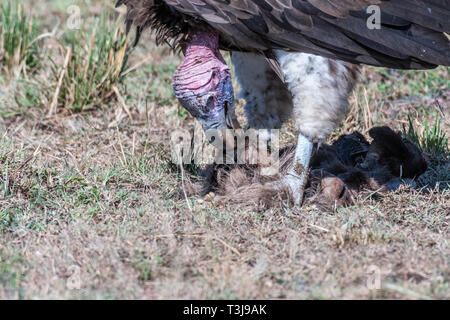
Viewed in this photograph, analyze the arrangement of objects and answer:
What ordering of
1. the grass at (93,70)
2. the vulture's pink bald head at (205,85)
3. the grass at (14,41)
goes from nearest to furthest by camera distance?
the vulture's pink bald head at (205,85), the grass at (93,70), the grass at (14,41)

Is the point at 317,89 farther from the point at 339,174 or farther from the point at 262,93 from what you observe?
the point at 262,93

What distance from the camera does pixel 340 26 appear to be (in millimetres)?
3445

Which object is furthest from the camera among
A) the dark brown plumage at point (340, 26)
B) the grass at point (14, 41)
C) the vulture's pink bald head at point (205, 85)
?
the grass at point (14, 41)

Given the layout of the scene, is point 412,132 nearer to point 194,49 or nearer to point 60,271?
point 194,49

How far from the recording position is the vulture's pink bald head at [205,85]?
355cm

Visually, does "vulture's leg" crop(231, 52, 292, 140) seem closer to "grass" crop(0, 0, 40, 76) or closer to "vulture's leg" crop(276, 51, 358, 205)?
"vulture's leg" crop(276, 51, 358, 205)

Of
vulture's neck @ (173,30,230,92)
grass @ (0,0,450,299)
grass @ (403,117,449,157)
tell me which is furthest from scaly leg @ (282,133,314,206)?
grass @ (403,117,449,157)

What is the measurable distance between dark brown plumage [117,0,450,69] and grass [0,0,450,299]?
0.77m

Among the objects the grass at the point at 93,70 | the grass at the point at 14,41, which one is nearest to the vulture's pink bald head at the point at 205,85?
the grass at the point at 93,70

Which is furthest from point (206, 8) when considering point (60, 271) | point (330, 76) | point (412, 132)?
point (412, 132)

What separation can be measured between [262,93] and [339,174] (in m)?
0.72

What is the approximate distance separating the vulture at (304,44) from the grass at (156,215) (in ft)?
1.60

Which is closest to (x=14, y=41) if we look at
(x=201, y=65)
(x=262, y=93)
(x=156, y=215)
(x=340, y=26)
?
(x=262, y=93)

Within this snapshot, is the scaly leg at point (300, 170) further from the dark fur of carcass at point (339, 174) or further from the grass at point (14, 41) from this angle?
the grass at point (14, 41)
